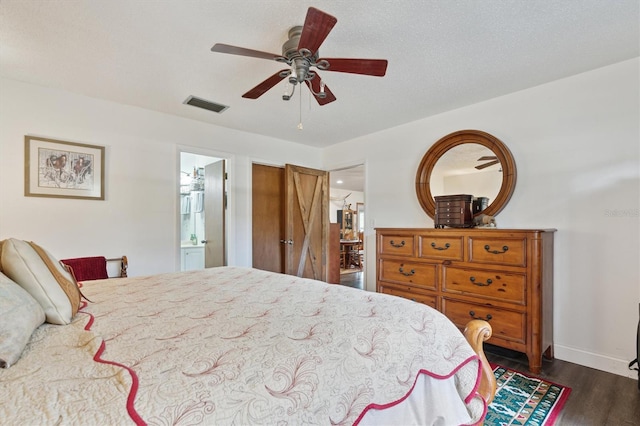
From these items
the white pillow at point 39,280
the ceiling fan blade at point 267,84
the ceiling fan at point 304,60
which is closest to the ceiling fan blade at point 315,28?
the ceiling fan at point 304,60

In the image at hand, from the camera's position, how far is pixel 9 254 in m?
1.12

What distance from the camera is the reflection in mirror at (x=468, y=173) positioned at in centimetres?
306

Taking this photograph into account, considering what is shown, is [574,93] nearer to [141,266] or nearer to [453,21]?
[453,21]

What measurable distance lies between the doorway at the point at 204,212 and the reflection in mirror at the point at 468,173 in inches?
108

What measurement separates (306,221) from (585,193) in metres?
3.23

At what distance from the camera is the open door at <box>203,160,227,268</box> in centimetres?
405

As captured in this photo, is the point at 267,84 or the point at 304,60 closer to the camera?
the point at 304,60

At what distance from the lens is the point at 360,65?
1904 mm

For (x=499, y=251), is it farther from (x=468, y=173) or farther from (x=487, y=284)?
(x=468, y=173)

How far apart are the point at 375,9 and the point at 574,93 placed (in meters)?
2.05

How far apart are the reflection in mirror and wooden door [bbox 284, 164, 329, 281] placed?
72.9 inches

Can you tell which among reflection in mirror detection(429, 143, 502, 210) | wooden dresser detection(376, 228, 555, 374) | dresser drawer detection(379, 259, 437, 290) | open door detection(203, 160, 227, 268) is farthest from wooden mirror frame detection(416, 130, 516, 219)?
open door detection(203, 160, 227, 268)

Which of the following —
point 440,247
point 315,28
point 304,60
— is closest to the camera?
point 315,28

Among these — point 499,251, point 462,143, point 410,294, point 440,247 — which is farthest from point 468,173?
point 410,294
